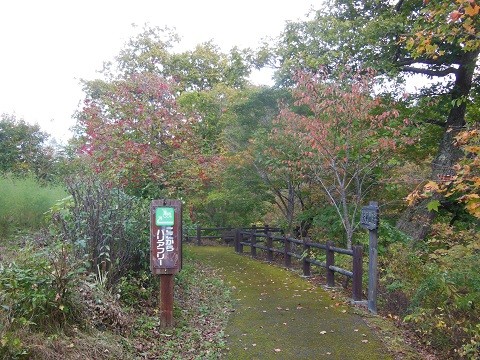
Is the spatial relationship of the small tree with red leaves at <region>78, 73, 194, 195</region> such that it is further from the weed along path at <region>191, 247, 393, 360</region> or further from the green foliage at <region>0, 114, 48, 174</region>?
the green foliage at <region>0, 114, 48, 174</region>

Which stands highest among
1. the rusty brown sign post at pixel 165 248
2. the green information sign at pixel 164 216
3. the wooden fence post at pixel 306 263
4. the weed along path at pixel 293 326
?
the green information sign at pixel 164 216

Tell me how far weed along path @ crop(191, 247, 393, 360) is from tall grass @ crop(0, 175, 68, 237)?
442cm

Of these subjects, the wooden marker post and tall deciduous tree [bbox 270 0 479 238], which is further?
tall deciduous tree [bbox 270 0 479 238]

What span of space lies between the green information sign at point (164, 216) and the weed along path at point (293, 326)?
5.93 feet

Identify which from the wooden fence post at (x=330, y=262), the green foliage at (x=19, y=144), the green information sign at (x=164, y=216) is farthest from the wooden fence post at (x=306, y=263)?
the green foliage at (x=19, y=144)

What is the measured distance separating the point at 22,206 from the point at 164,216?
14.5ft

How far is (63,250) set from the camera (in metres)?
4.91

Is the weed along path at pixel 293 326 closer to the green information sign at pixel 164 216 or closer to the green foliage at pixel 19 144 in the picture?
the green information sign at pixel 164 216

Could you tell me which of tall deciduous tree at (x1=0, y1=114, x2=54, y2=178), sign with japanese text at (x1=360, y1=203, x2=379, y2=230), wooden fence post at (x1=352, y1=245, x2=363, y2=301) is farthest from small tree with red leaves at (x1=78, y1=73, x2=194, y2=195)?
tall deciduous tree at (x1=0, y1=114, x2=54, y2=178)

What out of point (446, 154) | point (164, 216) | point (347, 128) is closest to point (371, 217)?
point (347, 128)

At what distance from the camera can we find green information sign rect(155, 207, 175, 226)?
6.08m

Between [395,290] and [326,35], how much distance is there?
7.26 metres

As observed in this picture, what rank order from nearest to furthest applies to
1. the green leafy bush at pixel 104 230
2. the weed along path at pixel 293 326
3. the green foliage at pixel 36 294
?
the green foliage at pixel 36 294
the weed along path at pixel 293 326
the green leafy bush at pixel 104 230

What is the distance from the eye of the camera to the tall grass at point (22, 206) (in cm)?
861
